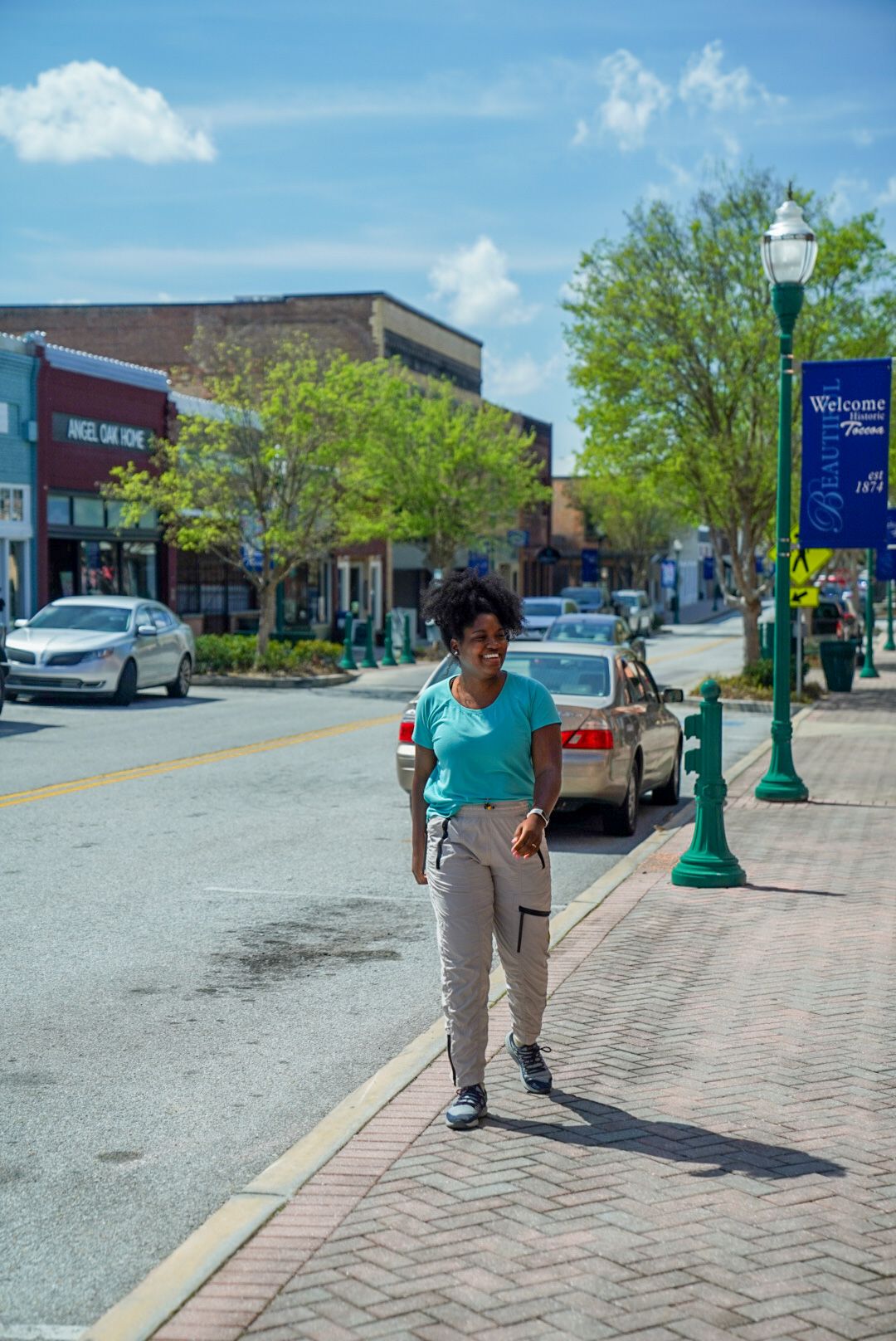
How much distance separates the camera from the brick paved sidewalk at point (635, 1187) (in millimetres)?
4047

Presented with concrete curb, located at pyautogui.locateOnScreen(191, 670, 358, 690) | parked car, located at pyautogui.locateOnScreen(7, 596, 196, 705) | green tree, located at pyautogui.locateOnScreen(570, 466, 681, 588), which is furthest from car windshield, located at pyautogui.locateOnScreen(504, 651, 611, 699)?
green tree, located at pyautogui.locateOnScreen(570, 466, 681, 588)

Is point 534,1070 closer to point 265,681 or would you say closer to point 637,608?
point 265,681

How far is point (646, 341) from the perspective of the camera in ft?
99.1

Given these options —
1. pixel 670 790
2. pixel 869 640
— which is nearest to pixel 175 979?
pixel 670 790

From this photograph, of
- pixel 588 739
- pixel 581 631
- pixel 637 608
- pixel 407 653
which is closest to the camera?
pixel 588 739

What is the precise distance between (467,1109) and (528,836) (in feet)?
2.96

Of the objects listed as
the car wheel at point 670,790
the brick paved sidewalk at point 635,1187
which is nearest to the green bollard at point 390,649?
the car wheel at point 670,790

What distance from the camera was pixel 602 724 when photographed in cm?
1265

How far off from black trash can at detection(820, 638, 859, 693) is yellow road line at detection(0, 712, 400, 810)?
11.9m

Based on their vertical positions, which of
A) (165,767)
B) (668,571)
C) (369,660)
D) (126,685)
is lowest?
(369,660)

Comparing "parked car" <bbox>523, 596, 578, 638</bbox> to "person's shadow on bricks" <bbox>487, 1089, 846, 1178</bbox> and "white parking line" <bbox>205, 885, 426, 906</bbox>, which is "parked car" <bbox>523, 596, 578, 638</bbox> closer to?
"white parking line" <bbox>205, 885, 426, 906</bbox>

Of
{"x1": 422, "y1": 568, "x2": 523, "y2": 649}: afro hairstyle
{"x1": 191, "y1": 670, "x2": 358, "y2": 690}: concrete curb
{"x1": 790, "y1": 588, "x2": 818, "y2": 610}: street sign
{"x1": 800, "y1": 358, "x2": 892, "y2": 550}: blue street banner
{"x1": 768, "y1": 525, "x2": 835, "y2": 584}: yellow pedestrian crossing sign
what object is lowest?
{"x1": 191, "y1": 670, "x2": 358, "y2": 690}: concrete curb

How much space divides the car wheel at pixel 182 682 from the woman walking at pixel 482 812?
21762 mm

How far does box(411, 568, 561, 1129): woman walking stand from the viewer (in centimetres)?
562
